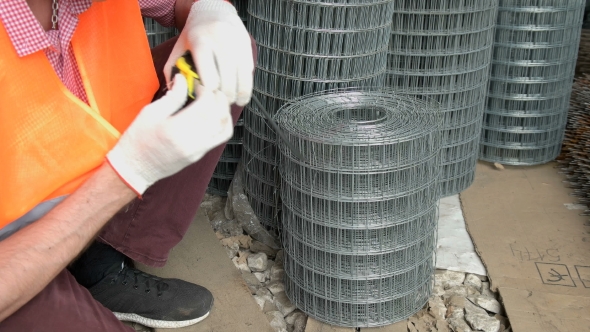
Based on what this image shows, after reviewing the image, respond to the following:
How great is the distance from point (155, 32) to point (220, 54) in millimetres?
1052

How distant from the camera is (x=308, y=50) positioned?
198 cm

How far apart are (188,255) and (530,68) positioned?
1587 millimetres

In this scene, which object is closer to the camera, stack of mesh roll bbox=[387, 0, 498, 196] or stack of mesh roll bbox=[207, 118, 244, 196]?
stack of mesh roll bbox=[387, 0, 498, 196]

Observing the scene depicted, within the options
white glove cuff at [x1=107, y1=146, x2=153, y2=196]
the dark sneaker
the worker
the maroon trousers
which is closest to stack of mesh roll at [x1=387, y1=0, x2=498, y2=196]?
the maroon trousers

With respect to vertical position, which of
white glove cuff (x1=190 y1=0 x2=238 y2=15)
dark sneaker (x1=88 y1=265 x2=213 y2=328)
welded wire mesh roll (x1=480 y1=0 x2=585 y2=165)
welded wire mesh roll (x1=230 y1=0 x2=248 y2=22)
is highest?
white glove cuff (x1=190 y1=0 x2=238 y2=15)

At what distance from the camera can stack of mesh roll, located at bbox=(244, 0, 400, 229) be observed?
1945 millimetres

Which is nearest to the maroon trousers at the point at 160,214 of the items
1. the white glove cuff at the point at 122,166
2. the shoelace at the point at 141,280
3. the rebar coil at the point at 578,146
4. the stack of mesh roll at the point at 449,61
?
the shoelace at the point at 141,280

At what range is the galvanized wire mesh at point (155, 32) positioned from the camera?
2.31m

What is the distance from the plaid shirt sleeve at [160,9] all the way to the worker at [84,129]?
6.2 inches

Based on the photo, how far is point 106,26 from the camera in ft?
4.77

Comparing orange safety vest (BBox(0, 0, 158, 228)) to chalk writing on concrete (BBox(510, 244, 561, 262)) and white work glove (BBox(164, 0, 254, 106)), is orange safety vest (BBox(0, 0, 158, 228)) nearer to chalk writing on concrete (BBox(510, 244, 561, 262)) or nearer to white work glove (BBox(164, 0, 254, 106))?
white work glove (BBox(164, 0, 254, 106))

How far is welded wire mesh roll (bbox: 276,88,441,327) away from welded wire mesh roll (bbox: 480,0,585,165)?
0.88 meters

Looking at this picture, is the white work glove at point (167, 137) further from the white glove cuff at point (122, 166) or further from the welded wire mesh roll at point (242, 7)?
the welded wire mesh roll at point (242, 7)

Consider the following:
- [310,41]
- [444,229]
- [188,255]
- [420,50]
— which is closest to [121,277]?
[188,255]
